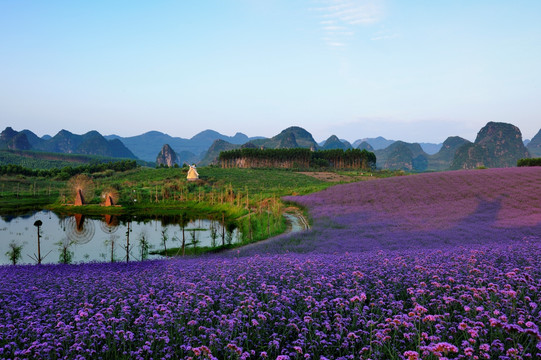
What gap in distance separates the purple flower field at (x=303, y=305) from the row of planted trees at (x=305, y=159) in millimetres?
106491

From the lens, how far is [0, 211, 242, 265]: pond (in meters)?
26.2

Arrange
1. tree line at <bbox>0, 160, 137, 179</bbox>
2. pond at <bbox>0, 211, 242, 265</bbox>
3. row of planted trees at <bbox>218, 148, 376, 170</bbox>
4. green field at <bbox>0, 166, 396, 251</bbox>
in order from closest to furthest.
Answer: pond at <bbox>0, 211, 242, 265</bbox> → green field at <bbox>0, 166, 396, 251</bbox> → tree line at <bbox>0, 160, 137, 179</bbox> → row of planted trees at <bbox>218, 148, 376, 170</bbox>

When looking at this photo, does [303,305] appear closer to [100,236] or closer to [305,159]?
[100,236]

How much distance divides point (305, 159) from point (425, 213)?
104m

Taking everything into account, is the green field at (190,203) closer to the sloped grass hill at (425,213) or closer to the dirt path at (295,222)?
the dirt path at (295,222)

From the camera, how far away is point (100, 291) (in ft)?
30.7

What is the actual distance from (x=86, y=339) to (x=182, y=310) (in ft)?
5.32

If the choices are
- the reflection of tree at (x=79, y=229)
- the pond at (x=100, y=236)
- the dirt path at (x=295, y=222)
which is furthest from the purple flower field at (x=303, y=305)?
the reflection of tree at (x=79, y=229)

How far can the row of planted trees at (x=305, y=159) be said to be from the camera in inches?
5012

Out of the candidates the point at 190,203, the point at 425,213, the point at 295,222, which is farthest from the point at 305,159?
the point at 425,213

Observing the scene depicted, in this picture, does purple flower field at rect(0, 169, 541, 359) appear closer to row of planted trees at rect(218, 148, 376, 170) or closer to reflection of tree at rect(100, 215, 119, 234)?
reflection of tree at rect(100, 215, 119, 234)

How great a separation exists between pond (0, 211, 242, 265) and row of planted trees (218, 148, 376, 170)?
287 feet

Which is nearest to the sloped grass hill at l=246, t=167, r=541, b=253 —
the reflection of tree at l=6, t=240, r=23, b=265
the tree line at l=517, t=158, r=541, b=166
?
the reflection of tree at l=6, t=240, r=23, b=265

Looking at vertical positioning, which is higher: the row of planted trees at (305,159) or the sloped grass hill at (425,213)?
the row of planted trees at (305,159)
